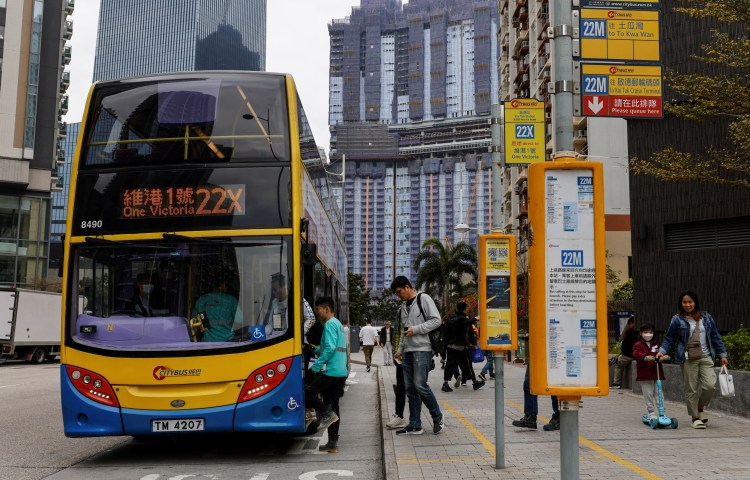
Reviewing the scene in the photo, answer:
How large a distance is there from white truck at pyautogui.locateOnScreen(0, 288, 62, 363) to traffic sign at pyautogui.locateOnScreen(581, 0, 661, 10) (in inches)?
1037

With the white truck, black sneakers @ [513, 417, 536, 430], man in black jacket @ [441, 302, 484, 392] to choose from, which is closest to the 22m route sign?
black sneakers @ [513, 417, 536, 430]

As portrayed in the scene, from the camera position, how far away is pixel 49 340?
33094mm

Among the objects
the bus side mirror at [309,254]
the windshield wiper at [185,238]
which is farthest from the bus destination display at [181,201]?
the bus side mirror at [309,254]

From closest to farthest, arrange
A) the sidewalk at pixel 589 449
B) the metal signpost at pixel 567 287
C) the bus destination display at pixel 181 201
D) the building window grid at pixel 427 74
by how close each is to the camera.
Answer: the metal signpost at pixel 567 287, the sidewalk at pixel 589 449, the bus destination display at pixel 181 201, the building window grid at pixel 427 74

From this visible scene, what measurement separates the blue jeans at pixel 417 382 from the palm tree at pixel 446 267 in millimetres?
47607

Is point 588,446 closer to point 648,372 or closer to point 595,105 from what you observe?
point 648,372

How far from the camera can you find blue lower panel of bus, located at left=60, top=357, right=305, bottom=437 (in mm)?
8250

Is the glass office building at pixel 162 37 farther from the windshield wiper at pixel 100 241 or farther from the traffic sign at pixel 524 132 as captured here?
the windshield wiper at pixel 100 241

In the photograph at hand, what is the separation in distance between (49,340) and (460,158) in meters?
137

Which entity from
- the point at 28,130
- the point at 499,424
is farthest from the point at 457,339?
the point at 28,130

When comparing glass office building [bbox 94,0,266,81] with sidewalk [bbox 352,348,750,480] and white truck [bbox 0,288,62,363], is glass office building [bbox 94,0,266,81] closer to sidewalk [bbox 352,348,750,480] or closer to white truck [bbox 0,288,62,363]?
white truck [bbox 0,288,62,363]

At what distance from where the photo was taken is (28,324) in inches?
1228

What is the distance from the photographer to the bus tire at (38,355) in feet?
109

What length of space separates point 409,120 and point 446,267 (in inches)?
5078
